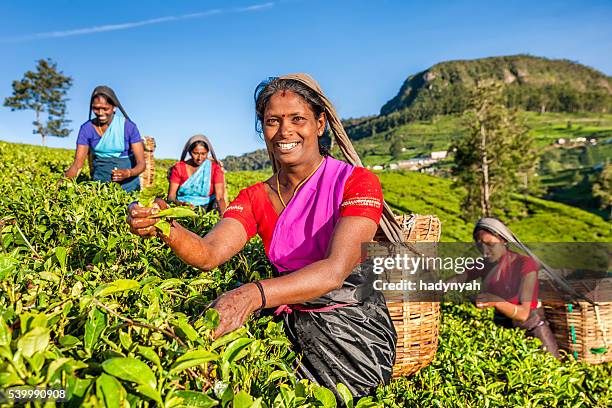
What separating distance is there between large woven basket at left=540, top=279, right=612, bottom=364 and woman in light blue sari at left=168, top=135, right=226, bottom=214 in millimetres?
3972

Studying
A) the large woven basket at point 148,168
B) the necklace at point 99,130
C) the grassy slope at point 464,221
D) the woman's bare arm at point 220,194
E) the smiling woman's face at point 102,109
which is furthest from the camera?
the grassy slope at point 464,221

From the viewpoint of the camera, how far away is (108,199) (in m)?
3.28

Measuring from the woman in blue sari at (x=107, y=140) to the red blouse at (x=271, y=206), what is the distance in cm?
298

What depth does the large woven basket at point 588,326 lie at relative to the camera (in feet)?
15.6

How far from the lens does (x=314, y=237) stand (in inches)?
91.7

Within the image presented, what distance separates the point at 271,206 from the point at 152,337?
4.87ft

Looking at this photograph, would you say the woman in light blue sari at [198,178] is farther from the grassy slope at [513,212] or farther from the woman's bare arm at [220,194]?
the grassy slope at [513,212]

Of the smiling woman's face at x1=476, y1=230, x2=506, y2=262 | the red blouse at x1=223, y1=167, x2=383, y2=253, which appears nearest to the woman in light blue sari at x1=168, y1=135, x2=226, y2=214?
the smiling woman's face at x1=476, y1=230, x2=506, y2=262

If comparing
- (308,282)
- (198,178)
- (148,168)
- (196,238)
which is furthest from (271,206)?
(148,168)

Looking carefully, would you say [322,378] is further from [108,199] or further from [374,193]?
[108,199]

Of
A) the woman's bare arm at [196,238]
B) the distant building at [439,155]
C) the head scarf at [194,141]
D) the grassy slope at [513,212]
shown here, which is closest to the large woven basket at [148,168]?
the head scarf at [194,141]

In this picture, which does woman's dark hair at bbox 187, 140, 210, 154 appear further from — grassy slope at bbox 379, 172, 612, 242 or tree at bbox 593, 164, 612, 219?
tree at bbox 593, 164, 612, 219

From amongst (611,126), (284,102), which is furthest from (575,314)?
(611,126)

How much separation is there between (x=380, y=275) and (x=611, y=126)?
134m
